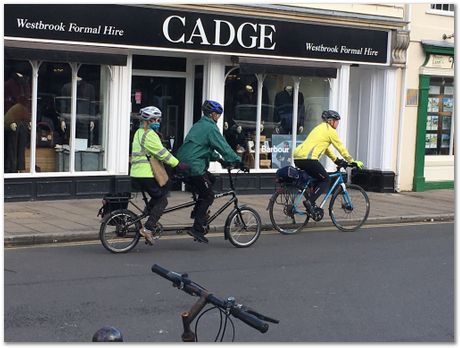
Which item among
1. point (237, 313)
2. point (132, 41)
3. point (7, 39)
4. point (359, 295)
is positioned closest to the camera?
point (237, 313)

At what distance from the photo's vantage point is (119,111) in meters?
13.7

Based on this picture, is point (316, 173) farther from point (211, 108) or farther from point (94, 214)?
point (94, 214)

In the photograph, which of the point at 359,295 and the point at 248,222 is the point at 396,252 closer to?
the point at 248,222

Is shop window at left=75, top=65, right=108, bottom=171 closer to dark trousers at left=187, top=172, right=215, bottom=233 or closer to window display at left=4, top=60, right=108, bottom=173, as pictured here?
window display at left=4, top=60, right=108, bottom=173

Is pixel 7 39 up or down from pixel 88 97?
up

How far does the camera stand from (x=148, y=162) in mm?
9172

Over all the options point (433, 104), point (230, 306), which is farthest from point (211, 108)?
point (433, 104)

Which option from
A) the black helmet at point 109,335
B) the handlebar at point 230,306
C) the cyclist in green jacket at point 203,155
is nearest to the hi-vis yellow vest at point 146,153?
the cyclist in green jacket at point 203,155

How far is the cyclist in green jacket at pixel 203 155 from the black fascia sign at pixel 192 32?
420cm

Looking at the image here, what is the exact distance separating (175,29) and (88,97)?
2.01m

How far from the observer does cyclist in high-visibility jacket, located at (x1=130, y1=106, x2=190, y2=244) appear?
9078 mm

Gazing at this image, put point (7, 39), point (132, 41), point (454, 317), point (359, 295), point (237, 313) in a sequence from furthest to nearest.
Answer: point (132, 41) → point (7, 39) → point (359, 295) → point (454, 317) → point (237, 313)

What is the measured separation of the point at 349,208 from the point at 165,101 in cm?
498

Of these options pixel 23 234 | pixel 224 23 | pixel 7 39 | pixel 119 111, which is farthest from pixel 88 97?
pixel 23 234
